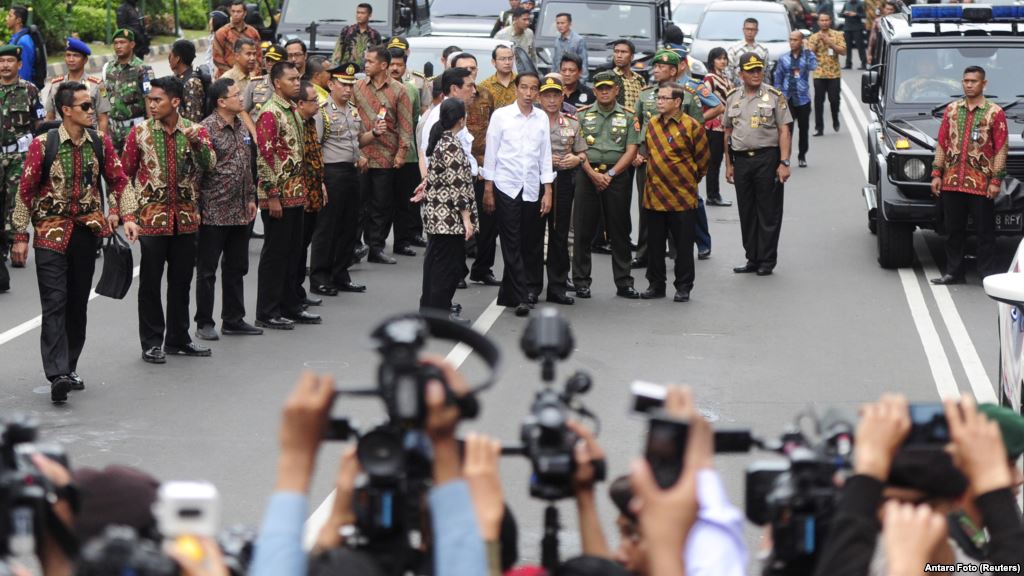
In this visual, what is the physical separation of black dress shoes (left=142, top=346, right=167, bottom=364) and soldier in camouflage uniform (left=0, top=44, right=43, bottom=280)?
8.74 feet

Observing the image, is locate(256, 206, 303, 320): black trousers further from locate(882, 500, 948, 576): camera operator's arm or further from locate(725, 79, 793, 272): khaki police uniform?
locate(882, 500, 948, 576): camera operator's arm

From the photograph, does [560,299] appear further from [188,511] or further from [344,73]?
[188,511]

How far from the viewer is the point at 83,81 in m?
13.7

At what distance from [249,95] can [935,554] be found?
11105 mm

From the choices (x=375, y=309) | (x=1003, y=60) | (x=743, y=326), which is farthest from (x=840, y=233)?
(x=375, y=309)

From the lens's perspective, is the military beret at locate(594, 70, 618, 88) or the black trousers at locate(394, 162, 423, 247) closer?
the military beret at locate(594, 70, 618, 88)

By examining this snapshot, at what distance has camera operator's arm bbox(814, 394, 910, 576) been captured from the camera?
332cm

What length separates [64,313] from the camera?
9742mm

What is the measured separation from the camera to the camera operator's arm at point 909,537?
3.21 m

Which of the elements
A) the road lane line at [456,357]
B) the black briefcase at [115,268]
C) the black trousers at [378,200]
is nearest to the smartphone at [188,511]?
the road lane line at [456,357]

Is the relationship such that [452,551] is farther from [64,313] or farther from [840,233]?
[840,233]

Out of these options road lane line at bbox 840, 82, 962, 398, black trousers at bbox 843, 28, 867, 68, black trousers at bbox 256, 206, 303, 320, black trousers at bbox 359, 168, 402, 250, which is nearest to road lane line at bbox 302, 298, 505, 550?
black trousers at bbox 256, 206, 303, 320

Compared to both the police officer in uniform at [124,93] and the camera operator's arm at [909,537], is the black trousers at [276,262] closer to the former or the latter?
the police officer in uniform at [124,93]

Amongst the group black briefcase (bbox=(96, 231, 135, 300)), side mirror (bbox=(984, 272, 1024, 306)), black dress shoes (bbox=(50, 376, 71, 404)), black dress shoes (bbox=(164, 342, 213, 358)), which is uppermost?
side mirror (bbox=(984, 272, 1024, 306))
